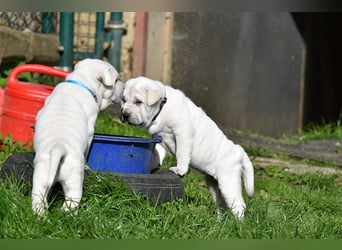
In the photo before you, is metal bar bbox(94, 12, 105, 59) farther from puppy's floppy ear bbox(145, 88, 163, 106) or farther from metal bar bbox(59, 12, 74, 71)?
puppy's floppy ear bbox(145, 88, 163, 106)

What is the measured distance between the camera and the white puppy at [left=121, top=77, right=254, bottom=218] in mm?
5594

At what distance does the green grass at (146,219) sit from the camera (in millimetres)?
4285

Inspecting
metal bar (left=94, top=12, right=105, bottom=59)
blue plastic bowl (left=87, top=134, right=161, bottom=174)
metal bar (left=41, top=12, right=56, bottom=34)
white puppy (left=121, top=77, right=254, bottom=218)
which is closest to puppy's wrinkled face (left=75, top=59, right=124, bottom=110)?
white puppy (left=121, top=77, right=254, bottom=218)

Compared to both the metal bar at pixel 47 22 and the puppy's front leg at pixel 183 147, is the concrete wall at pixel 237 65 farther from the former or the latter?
the puppy's front leg at pixel 183 147

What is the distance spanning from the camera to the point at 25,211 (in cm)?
439

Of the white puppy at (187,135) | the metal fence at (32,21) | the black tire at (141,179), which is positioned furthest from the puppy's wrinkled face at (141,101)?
the metal fence at (32,21)

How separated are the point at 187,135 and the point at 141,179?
1.79 ft

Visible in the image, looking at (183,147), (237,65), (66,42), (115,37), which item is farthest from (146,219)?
(237,65)

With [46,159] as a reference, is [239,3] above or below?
above

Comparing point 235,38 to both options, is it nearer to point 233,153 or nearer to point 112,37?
point 112,37

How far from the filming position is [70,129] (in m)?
4.84

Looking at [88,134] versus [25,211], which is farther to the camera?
[88,134]

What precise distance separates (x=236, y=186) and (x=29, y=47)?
4059 mm

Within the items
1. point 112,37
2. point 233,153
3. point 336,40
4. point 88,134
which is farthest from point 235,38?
point 88,134
